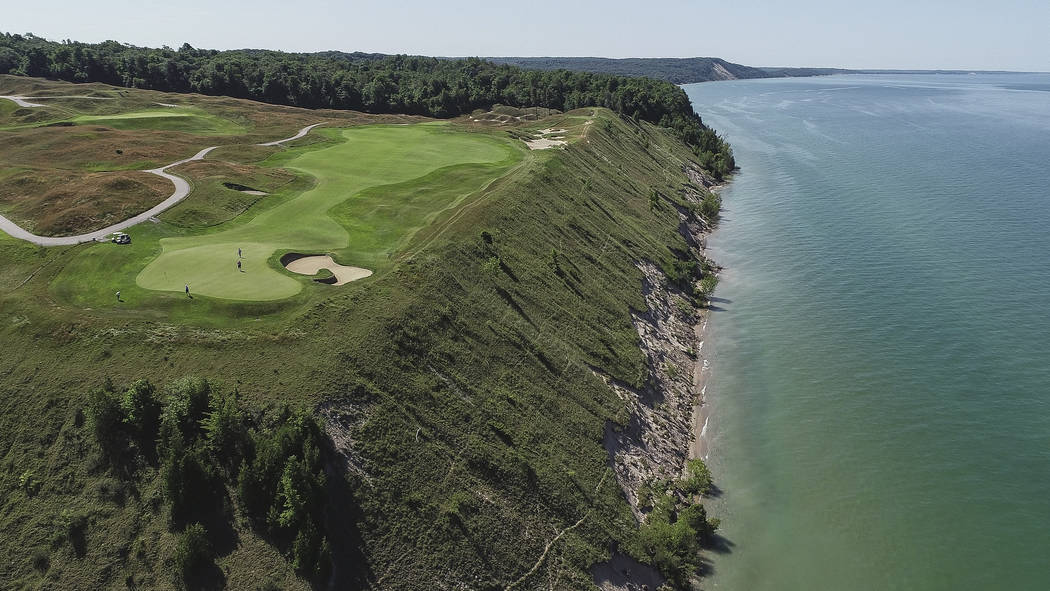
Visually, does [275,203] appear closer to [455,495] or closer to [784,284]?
[455,495]

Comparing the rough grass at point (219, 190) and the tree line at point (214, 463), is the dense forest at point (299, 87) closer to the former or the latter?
the rough grass at point (219, 190)

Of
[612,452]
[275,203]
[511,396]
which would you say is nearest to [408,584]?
[511,396]

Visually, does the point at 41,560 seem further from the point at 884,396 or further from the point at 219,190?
the point at 884,396

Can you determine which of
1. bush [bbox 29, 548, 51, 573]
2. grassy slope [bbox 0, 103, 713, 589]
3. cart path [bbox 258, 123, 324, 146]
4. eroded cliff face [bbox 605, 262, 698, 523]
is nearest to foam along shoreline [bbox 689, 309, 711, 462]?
eroded cliff face [bbox 605, 262, 698, 523]

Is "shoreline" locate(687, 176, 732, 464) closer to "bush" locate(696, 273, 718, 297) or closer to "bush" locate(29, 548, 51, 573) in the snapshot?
"bush" locate(696, 273, 718, 297)

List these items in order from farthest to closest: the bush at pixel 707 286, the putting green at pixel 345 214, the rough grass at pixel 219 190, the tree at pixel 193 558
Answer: the bush at pixel 707 286
the rough grass at pixel 219 190
the putting green at pixel 345 214
the tree at pixel 193 558

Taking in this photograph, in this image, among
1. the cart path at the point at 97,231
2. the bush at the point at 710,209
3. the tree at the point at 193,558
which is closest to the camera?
the tree at the point at 193,558

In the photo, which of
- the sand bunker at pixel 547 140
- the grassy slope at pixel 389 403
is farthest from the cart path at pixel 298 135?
the grassy slope at pixel 389 403

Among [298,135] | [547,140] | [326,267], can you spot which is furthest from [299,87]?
[326,267]
